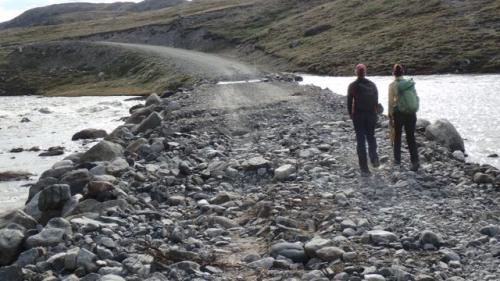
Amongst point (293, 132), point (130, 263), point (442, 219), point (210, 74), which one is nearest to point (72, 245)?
point (130, 263)

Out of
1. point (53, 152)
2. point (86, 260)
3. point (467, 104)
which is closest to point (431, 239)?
point (86, 260)

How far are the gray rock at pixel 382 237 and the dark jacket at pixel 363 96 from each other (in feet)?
20.7

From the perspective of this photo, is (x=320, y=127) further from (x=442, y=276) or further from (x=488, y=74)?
(x=488, y=74)

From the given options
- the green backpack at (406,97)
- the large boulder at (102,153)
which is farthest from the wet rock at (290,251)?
the large boulder at (102,153)

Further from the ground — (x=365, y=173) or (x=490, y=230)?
(x=365, y=173)

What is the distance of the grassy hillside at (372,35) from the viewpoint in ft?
173

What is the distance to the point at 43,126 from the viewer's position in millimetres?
45219

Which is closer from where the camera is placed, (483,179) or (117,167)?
(483,179)

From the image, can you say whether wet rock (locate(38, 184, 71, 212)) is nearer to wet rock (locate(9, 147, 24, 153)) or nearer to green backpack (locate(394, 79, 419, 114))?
green backpack (locate(394, 79, 419, 114))

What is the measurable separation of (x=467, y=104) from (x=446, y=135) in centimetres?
1130

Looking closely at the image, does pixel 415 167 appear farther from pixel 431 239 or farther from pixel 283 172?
pixel 431 239

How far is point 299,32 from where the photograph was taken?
82312mm

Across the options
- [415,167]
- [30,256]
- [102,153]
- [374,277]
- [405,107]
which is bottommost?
[374,277]

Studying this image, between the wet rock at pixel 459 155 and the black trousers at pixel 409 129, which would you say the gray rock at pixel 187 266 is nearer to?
the black trousers at pixel 409 129
